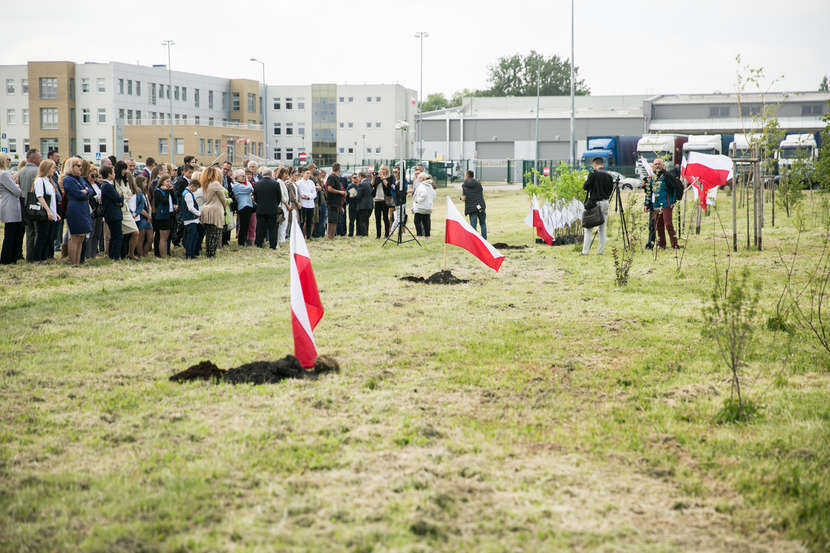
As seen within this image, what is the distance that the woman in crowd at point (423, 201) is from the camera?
22078mm

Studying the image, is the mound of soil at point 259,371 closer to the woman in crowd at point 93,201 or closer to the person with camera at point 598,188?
the woman in crowd at point 93,201

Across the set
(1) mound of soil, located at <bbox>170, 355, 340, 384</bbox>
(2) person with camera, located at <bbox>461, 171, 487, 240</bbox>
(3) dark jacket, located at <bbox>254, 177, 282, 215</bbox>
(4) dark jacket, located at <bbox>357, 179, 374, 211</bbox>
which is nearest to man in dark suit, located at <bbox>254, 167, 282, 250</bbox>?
(3) dark jacket, located at <bbox>254, 177, 282, 215</bbox>

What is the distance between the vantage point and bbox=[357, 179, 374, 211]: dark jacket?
2366 cm

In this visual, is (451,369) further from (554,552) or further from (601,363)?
(554,552)

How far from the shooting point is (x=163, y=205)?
1659cm

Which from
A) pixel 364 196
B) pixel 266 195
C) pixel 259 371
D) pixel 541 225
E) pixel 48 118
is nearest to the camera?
pixel 259 371

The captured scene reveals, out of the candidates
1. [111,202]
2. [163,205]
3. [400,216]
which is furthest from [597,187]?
[111,202]

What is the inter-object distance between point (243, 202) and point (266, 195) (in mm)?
815

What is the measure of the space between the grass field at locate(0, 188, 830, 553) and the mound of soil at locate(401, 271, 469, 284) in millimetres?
2393

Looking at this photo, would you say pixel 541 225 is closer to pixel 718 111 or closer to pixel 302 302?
pixel 302 302

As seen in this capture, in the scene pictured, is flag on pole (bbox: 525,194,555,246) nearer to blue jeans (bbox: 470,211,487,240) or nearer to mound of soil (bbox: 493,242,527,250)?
mound of soil (bbox: 493,242,527,250)

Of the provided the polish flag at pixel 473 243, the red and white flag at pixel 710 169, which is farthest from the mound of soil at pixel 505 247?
the polish flag at pixel 473 243

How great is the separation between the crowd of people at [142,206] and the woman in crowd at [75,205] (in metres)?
0.02

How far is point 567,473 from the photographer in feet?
17.3
